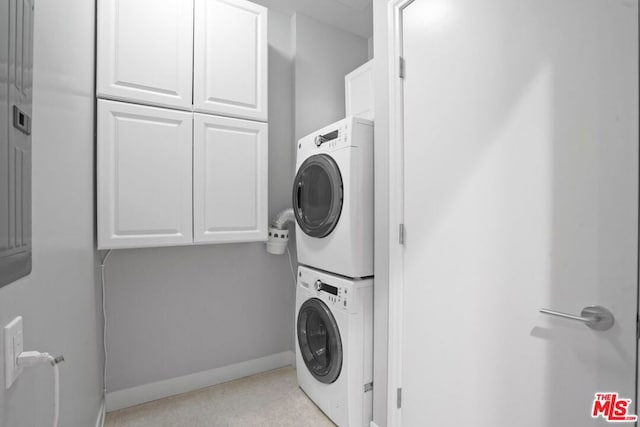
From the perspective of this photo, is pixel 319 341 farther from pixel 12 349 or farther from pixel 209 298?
pixel 12 349

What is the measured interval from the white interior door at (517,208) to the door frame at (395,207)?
0.10 ft

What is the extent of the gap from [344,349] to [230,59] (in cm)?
192

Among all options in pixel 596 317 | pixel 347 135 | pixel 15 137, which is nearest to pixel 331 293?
pixel 347 135

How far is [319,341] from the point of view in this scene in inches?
78.8

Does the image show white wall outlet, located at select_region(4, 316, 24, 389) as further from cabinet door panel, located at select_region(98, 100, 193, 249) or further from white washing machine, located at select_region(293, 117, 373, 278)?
white washing machine, located at select_region(293, 117, 373, 278)

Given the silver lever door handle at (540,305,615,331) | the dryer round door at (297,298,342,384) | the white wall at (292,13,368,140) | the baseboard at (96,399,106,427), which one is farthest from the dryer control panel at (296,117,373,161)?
the baseboard at (96,399,106,427)

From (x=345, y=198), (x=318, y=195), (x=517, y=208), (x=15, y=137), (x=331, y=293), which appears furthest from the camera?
(x=318, y=195)

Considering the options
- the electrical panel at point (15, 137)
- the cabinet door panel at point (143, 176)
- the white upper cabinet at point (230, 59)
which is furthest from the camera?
the white upper cabinet at point (230, 59)

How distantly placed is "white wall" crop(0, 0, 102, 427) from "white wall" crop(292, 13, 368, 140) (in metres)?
1.46

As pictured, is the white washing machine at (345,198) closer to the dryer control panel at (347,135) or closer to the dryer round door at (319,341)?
the dryer control panel at (347,135)

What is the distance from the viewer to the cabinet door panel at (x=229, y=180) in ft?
6.39

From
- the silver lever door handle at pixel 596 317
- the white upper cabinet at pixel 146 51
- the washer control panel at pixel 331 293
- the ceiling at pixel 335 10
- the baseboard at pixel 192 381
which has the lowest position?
the baseboard at pixel 192 381

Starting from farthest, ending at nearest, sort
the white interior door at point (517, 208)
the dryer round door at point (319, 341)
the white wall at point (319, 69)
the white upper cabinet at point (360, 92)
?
1. the white wall at point (319, 69)
2. the white upper cabinet at point (360, 92)
3. the dryer round door at point (319, 341)
4. the white interior door at point (517, 208)

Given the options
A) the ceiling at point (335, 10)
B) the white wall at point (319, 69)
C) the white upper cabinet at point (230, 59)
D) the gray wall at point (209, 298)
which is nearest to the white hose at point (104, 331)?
the gray wall at point (209, 298)
